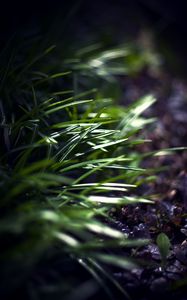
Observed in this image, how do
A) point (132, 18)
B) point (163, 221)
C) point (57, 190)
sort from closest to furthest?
1. point (57, 190)
2. point (163, 221)
3. point (132, 18)

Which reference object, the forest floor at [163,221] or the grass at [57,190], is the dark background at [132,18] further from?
the forest floor at [163,221]

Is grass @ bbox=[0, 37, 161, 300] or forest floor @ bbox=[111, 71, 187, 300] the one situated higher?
grass @ bbox=[0, 37, 161, 300]

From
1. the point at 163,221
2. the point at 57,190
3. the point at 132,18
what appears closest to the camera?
the point at 57,190

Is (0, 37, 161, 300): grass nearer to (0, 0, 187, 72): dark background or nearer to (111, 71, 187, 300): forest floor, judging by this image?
(111, 71, 187, 300): forest floor

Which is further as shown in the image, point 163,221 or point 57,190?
point 163,221

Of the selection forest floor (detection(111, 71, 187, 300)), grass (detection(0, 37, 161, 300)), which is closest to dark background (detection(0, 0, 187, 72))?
grass (detection(0, 37, 161, 300))

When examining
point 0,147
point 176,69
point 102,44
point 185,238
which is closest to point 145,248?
point 185,238

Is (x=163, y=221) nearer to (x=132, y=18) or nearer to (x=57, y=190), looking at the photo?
(x=57, y=190)

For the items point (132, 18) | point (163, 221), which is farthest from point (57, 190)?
point (132, 18)
